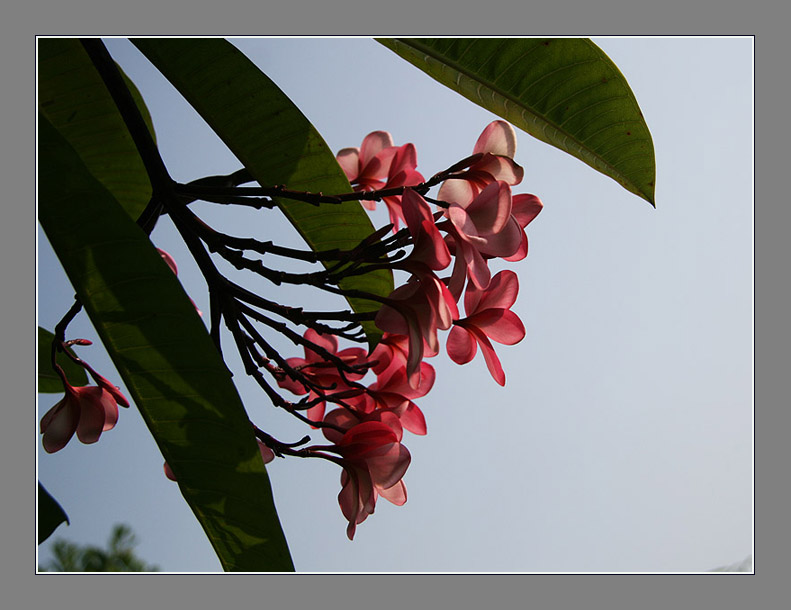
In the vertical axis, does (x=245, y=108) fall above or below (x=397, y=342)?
above

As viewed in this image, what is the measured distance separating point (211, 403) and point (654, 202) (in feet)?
1.69

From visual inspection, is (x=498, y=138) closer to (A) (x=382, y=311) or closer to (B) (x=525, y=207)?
(B) (x=525, y=207)

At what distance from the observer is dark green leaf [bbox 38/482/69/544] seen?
0.69 m

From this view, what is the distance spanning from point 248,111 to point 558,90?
33 centimetres

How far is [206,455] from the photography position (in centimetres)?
50

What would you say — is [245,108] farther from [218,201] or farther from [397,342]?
[397,342]

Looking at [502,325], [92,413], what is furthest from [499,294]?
[92,413]

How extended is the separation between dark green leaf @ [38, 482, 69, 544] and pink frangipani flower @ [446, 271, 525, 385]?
1.46ft

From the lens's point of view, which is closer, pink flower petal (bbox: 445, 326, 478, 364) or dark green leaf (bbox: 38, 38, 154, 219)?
pink flower petal (bbox: 445, 326, 478, 364)

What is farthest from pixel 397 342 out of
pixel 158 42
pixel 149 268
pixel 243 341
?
pixel 158 42

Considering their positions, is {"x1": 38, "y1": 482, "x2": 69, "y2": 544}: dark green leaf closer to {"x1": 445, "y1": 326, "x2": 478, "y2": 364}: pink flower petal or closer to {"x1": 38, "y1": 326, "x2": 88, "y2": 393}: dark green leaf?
{"x1": 38, "y1": 326, "x2": 88, "y2": 393}: dark green leaf

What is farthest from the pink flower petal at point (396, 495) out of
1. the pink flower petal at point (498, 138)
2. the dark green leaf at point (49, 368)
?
the dark green leaf at point (49, 368)

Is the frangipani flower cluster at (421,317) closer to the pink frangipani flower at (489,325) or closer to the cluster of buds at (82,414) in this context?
the pink frangipani flower at (489,325)

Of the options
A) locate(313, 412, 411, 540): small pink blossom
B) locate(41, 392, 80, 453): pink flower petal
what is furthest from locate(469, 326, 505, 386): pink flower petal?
locate(41, 392, 80, 453): pink flower petal
